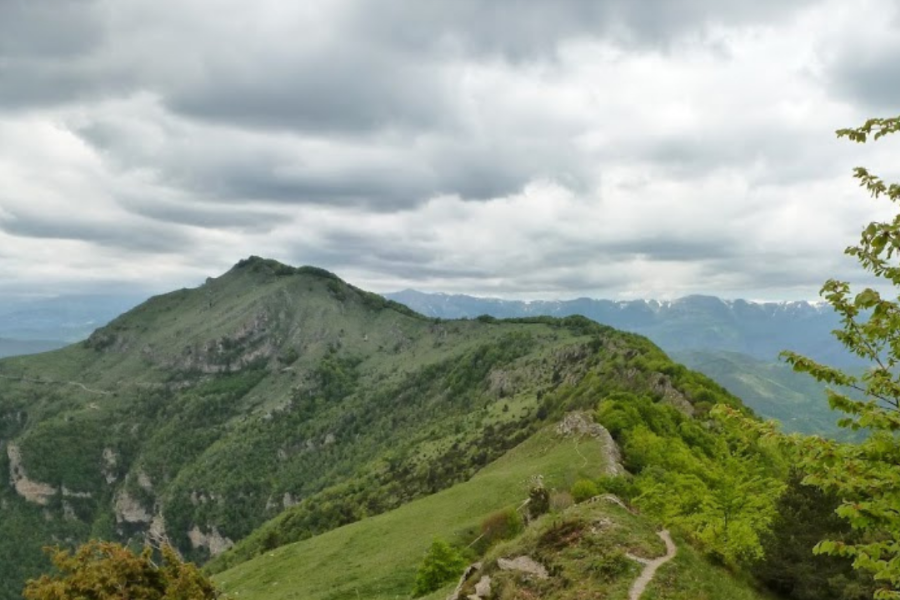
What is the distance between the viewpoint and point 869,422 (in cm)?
1278

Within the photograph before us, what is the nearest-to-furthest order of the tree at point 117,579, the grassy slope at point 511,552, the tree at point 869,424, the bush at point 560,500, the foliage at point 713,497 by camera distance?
the tree at point 869,424, the grassy slope at point 511,552, the tree at point 117,579, the foliage at point 713,497, the bush at point 560,500

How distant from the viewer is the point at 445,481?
130 metres

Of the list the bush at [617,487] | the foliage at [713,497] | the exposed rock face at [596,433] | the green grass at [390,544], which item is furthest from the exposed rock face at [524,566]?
the exposed rock face at [596,433]

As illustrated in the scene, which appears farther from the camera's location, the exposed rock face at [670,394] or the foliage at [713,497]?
the exposed rock face at [670,394]

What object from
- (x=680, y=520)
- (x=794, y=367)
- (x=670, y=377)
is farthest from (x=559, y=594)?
(x=670, y=377)

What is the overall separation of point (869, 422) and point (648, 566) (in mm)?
17301

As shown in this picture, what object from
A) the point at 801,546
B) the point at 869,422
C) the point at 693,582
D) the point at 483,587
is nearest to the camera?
the point at 869,422

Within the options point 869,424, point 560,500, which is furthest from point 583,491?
point 869,424

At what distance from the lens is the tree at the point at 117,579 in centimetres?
2734

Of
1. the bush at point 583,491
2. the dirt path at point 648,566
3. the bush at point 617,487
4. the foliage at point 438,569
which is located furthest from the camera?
the bush at point 617,487

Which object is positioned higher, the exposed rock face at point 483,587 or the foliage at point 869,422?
the foliage at point 869,422

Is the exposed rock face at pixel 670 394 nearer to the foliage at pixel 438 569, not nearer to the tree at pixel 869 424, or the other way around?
the foliage at pixel 438 569

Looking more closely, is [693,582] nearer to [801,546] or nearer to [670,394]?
[801,546]

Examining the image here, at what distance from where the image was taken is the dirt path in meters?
24.8
